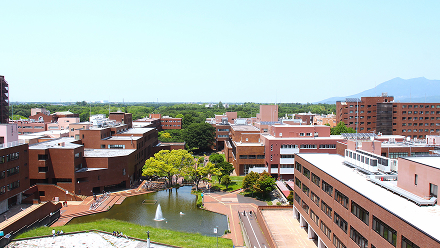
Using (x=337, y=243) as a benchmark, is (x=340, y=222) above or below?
above

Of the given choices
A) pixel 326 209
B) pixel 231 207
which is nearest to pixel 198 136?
pixel 231 207

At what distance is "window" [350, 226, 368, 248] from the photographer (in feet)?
71.0

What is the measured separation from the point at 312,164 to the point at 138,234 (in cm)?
2103

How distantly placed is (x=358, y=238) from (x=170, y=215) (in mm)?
28999

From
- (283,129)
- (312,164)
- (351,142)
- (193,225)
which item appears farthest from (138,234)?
(283,129)

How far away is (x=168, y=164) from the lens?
2279 inches

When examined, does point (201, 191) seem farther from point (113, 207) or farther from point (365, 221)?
point (365, 221)

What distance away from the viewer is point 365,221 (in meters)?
21.3

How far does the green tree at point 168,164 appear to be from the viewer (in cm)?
5659

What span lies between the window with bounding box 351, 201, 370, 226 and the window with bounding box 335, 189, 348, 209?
1.25m

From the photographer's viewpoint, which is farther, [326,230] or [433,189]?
[326,230]

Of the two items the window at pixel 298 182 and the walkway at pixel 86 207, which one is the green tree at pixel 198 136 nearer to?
the walkway at pixel 86 207

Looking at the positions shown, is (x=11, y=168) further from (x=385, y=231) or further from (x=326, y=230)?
(x=385, y=231)

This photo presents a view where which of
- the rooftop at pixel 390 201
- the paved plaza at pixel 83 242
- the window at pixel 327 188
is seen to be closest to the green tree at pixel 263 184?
the rooftop at pixel 390 201
